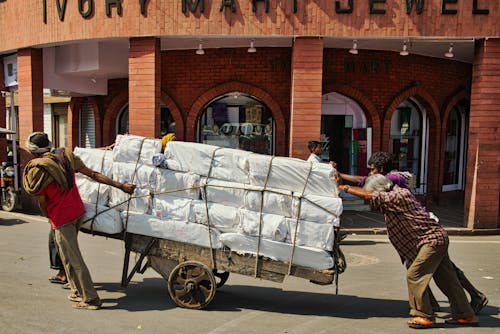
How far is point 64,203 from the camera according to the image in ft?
16.2

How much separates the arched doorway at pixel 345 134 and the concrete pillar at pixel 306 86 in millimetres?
2891

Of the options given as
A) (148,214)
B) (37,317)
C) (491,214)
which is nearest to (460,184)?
(491,214)

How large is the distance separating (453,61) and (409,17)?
455 centimetres

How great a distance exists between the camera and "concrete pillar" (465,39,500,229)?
9469 mm

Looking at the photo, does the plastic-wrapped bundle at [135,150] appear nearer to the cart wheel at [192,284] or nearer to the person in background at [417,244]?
the cart wheel at [192,284]

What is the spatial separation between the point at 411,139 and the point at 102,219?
1030 centimetres

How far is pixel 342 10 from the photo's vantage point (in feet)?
30.5

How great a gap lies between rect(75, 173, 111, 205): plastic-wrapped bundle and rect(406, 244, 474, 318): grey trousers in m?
3.30

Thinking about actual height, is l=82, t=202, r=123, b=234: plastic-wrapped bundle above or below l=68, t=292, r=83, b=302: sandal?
above

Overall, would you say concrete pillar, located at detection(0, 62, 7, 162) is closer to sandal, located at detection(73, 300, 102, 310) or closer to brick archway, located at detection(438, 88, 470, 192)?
sandal, located at detection(73, 300, 102, 310)

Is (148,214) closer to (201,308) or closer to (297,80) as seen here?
(201,308)

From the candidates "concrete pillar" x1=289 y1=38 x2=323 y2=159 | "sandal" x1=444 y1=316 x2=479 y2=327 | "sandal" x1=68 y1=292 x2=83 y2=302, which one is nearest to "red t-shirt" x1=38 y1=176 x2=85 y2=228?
"sandal" x1=68 y1=292 x2=83 y2=302

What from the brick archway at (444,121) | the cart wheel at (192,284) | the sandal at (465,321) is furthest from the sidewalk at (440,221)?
the cart wheel at (192,284)

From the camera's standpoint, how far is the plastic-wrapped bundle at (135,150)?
204 inches
